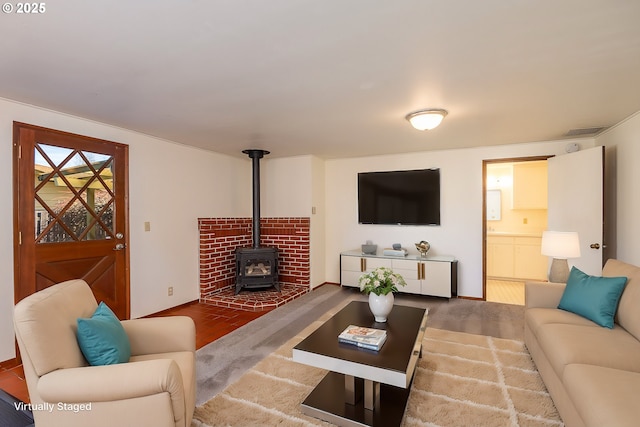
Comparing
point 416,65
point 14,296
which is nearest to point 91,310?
point 14,296

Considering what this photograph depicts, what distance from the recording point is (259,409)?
187cm

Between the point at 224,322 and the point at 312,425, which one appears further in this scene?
the point at 224,322

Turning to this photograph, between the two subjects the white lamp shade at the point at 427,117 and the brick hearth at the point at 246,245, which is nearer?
the white lamp shade at the point at 427,117

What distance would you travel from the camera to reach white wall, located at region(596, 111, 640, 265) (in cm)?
288

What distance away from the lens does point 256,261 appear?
14.9ft

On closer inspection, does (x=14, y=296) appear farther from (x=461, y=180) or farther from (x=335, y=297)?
(x=461, y=180)

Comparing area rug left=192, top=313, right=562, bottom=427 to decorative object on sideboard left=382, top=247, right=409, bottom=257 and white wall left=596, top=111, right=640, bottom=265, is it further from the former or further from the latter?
decorative object on sideboard left=382, top=247, right=409, bottom=257

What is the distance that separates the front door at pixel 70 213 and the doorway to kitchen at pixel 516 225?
528 centimetres

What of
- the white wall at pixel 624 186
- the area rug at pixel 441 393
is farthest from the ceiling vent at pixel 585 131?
the area rug at pixel 441 393

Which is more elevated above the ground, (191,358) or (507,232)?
(507,232)

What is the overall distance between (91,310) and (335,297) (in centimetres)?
316

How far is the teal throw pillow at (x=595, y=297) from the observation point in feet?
6.74

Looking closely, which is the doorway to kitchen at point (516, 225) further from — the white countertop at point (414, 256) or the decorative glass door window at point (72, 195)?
the decorative glass door window at point (72, 195)

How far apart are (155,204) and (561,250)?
14.1 feet
